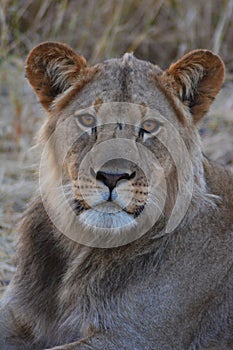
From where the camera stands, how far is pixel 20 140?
805 cm

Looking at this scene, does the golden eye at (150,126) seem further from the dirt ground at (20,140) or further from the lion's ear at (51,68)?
the dirt ground at (20,140)

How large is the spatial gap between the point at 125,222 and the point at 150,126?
51 cm

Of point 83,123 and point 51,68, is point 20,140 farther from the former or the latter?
point 83,123

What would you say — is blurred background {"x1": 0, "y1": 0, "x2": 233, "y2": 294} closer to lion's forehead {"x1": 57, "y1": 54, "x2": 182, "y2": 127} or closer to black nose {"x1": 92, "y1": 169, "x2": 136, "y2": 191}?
lion's forehead {"x1": 57, "y1": 54, "x2": 182, "y2": 127}

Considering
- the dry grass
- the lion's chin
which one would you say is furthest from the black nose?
the dry grass

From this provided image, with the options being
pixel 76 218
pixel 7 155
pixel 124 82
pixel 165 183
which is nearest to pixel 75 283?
pixel 76 218

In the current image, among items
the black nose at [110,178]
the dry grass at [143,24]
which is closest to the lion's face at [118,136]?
the black nose at [110,178]

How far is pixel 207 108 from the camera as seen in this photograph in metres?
4.73

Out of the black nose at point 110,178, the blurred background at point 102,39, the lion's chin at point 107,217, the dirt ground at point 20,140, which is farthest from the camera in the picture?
the blurred background at point 102,39

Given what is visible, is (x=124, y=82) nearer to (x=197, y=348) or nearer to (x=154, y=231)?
(x=154, y=231)

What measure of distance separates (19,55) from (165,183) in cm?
438

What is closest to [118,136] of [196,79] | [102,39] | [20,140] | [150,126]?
[150,126]

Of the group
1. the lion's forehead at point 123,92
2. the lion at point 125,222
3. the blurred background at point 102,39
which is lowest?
the lion at point 125,222

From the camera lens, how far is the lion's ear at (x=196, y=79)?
15.0 feet
